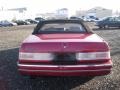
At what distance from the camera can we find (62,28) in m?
7.90

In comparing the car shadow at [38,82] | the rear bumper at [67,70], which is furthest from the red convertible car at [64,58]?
the car shadow at [38,82]

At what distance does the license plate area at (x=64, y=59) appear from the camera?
5770 mm

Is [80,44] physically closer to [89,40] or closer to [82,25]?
[89,40]

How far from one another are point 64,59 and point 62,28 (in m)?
2.22

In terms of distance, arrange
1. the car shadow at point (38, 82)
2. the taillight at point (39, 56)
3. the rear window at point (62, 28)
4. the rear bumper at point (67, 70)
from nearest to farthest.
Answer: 1. the rear bumper at point (67, 70)
2. the taillight at point (39, 56)
3. the car shadow at point (38, 82)
4. the rear window at point (62, 28)

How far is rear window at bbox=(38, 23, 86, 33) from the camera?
745 centimetres

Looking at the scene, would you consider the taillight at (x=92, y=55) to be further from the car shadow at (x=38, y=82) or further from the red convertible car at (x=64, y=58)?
the car shadow at (x=38, y=82)

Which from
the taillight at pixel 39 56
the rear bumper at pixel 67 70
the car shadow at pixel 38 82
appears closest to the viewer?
the rear bumper at pixel 67 70

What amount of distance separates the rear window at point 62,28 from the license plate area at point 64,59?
5.65 ft

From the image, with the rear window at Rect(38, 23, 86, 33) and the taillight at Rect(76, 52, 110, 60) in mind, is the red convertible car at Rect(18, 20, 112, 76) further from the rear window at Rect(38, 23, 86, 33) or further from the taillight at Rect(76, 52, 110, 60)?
the rear window at Rect(38, 23, 86, 33)

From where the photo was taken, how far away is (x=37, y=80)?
6812mm

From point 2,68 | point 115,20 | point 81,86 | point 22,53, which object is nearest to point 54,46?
point 22,53

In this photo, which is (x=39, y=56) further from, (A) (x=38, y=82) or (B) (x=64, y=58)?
(A) (x=38, y=82)

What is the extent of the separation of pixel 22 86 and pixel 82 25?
93.7 inches
